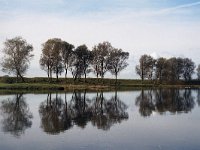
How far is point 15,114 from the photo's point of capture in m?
39.3

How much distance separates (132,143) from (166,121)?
1100 centimetres

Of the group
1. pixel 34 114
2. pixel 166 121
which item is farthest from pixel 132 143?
pixel 34 114

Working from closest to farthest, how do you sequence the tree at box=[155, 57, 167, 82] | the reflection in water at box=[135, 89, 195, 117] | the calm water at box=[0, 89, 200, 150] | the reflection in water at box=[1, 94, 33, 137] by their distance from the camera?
the calm water at box=[0, 89, 200, 150], the reflection in water at box=[1, 94, 33, 137], the reflection in water at box=[135, 89, 195, 117], the tree at box=[155, 57, 167, 82]

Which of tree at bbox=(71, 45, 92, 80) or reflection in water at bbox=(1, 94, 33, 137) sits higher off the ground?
tree at bbox=(71, 45, 92, 80)

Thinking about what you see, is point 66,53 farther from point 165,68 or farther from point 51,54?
point 165,68

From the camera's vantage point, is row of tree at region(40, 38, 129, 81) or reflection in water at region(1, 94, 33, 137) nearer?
reflection in water at region(1, 94, 33, 137)

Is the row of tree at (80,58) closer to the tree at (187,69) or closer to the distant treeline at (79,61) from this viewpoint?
the distant treeline at (79,61)

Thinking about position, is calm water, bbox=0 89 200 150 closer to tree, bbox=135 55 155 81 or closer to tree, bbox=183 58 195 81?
tree, bbox=135 55 155 81

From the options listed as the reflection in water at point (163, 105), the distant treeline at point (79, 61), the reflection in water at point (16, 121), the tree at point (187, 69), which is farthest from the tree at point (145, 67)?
the reflection in water at point (16, 121)

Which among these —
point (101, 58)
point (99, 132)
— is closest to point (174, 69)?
point (101, 58)

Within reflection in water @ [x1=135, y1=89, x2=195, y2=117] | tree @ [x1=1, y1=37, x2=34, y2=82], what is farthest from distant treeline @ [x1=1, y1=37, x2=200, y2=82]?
reflection in water @ [x1=135, y1=89, x2=195, y2=117]

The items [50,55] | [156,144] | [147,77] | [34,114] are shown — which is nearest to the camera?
[156,144]

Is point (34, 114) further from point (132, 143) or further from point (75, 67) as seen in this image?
point (75, 67)

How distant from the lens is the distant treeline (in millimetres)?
107125
